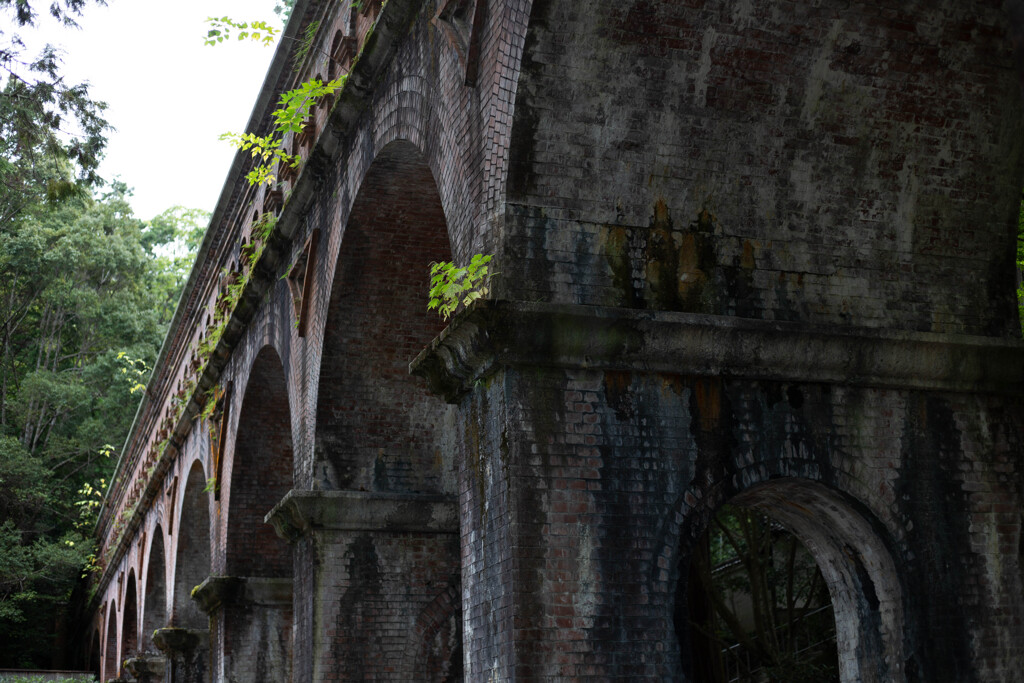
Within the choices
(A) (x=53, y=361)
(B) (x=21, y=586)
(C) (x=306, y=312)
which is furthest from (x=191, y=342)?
(A) (x=53, y=361)

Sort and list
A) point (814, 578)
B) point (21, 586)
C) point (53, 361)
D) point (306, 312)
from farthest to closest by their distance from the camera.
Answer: point (53, 361) < point (21, 586) < point (814, 578) < point (306, 312)

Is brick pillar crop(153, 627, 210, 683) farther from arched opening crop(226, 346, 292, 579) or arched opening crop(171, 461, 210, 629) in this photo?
arched opening crop(226, 346, 292, 579)

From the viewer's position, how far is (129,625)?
28781 millimetres

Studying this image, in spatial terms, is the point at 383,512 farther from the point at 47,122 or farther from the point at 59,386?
the point at 59,386

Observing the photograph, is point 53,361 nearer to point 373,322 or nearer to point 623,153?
point 373,322

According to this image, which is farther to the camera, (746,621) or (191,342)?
(191,342)

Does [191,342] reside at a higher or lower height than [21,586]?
higher

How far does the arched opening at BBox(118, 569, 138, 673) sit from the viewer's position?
93.0ft

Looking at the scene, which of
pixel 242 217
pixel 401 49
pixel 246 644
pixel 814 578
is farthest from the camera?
pixel 242 217

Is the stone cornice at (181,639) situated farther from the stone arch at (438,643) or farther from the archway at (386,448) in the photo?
the stone arch at (438,643)

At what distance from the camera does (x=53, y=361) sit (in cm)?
3719

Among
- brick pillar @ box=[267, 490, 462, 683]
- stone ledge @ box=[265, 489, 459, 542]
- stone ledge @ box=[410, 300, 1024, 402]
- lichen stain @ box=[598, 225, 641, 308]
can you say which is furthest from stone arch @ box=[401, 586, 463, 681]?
lichen stain @ box=[598, 225, 641, 308]

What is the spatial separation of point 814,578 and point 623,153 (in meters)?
7.60

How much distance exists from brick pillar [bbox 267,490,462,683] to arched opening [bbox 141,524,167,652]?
1475 cm
